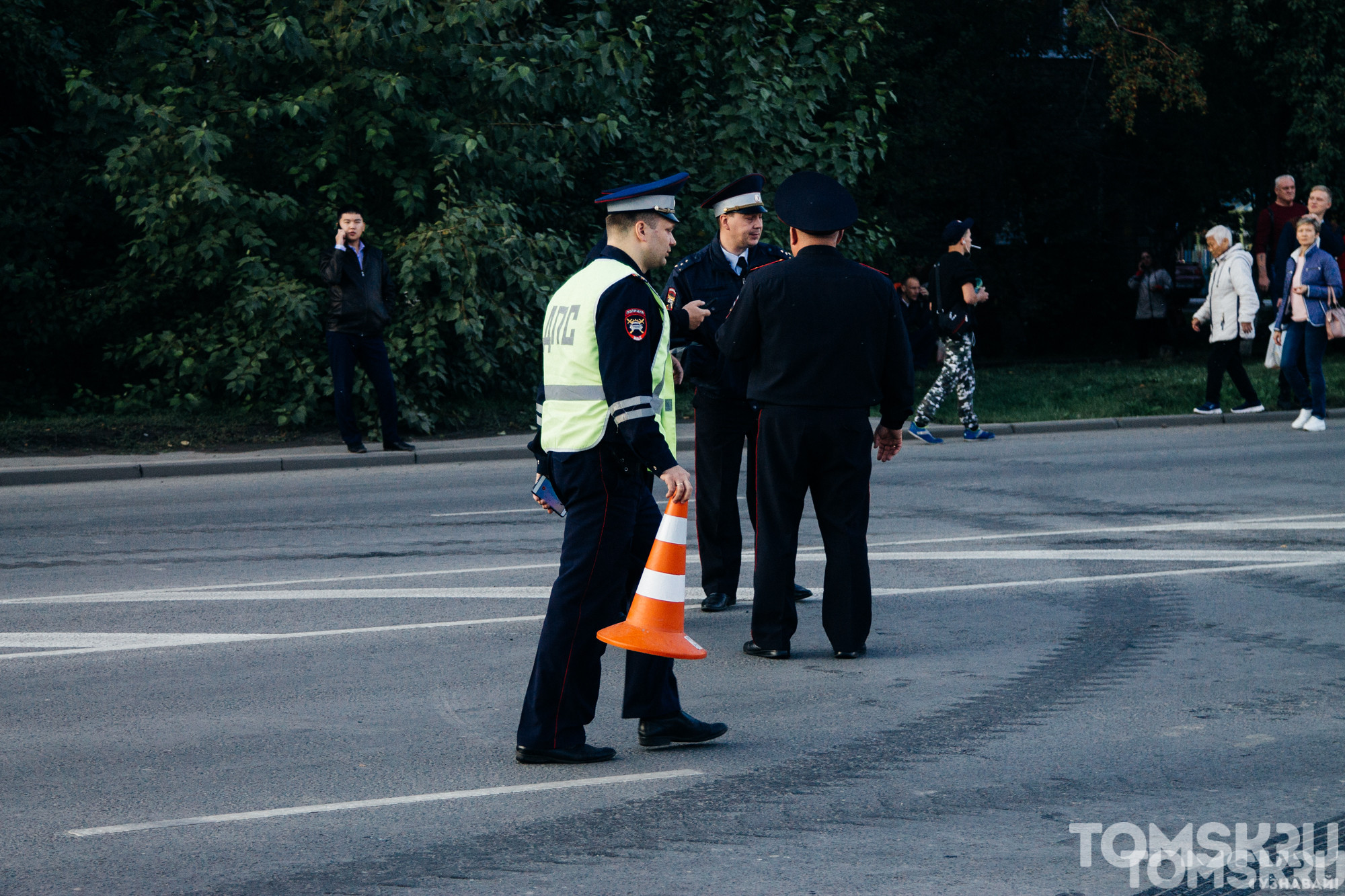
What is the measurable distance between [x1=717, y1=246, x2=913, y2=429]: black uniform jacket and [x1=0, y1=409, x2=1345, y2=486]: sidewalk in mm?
6132

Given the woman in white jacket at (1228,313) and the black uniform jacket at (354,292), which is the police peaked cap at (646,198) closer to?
the black uniform jacket at (354,292)

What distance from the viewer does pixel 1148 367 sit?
2450 cm

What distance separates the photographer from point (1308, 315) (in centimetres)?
1495

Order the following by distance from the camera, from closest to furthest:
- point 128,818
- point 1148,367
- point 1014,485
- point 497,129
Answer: point 128,818, point 1014,485, point 497,129, point 1148,367

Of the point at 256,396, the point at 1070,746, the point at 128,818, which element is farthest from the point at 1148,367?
the point at 128,818

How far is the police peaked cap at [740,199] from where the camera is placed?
24.0 ft

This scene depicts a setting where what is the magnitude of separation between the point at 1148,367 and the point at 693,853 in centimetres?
2181

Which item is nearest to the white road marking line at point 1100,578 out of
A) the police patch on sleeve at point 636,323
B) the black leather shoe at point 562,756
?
the black leather shoe at point 562,756

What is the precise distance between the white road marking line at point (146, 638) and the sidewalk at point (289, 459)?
5824 mm

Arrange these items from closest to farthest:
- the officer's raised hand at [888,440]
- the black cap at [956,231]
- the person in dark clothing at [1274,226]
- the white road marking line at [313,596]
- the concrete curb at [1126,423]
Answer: the officer's raised hand at [888,440]
the white road marking line at [313,596]
the black cap at [956,231]
the concrete curb at [1126,423]
the person in dark clothing at [1274,226]

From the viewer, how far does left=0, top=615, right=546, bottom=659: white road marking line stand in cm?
688

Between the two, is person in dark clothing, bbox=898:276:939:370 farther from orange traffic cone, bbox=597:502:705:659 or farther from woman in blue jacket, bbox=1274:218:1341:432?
orange traffic cone, bbox=597:502:705:659

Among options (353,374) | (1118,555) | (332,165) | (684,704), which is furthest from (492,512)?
(332,165)

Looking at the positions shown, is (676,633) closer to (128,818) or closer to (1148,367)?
(128,818)
